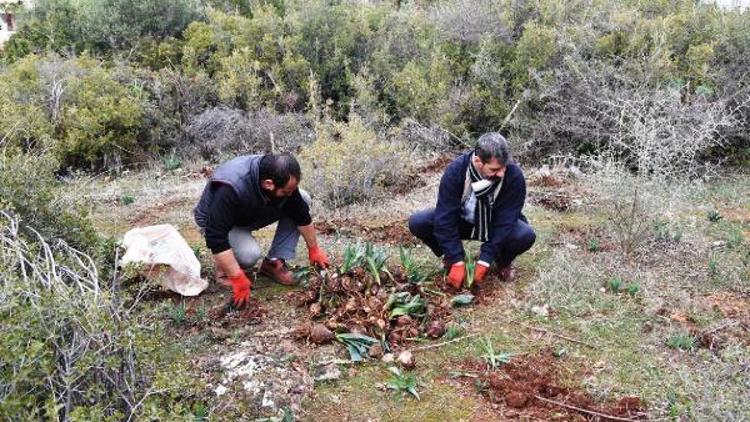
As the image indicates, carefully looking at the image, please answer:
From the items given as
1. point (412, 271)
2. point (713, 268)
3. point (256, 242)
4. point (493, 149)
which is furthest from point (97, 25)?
point (713, 268)

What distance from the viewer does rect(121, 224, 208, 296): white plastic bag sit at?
416cm

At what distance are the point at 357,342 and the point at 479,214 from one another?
123 centimetres

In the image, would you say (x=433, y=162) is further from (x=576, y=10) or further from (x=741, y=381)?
(x=741, y=381)

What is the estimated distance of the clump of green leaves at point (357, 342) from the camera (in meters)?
3.68

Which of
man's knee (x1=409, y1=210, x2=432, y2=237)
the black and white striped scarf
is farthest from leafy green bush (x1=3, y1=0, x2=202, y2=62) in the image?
the black and white striped scarf

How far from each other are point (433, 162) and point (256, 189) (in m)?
4.05

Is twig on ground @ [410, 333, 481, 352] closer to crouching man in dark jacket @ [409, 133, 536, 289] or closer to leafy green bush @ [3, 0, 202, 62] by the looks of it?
crouching man in dark jacket @ [409, 133, 536, 289]

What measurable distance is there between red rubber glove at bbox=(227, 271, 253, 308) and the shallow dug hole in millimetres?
1394

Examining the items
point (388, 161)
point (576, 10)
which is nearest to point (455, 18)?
point (576, 10)

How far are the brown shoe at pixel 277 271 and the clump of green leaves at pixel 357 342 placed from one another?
82cm

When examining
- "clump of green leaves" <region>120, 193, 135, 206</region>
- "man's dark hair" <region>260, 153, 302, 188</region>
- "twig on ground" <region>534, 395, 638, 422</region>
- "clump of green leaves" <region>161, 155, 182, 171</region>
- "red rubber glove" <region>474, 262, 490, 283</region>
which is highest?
"man's dark hair" <region>260, 153, 302, 188</region>

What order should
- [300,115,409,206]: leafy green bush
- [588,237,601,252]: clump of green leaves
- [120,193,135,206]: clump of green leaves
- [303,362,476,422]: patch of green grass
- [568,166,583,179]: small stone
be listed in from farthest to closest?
[568,166,583,179]: small stone → [120,193,135,206]: clump of green leaves → [300,115,409,206]: leafy green bush → [588,237,601,252]: clump of green leaves → [303,362,476,422]: patch of green grass

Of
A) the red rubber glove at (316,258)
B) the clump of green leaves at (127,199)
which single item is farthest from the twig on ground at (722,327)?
the clump of green leaves at (127,199)

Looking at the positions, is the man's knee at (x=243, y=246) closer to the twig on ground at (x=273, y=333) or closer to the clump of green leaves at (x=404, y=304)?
the twig on ground at (x=273, y=333)
